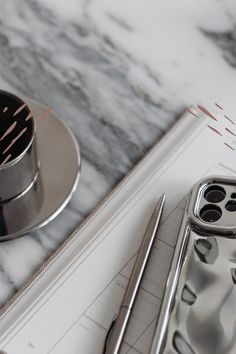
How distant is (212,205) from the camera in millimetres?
469

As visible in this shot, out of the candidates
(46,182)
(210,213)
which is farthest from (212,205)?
(46,182)

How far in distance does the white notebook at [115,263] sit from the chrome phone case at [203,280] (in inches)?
0.7

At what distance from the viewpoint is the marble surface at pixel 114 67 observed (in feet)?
1.78

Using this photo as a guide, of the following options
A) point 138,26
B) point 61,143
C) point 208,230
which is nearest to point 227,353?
point 208,230

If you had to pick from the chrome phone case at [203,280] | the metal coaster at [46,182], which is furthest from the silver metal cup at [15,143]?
the chrome phone case at [203,280]

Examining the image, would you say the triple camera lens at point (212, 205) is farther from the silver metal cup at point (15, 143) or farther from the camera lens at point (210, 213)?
the silver metal cup at point (15, 143)

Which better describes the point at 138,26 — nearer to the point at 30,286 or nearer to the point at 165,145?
the point at 165,145

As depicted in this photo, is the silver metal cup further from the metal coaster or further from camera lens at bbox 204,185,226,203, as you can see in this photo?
camera lens at bbox 204,185,226,203

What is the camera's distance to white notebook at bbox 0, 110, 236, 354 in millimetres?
442

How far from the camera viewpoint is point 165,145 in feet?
1.73

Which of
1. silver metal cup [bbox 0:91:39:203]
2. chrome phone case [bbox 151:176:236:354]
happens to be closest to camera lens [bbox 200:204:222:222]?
chrome phone case [bbox 151:176:236:354]

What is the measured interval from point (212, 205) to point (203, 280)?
53 mm

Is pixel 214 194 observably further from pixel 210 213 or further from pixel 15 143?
pixel 15 143

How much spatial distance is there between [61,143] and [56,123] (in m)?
0.02
